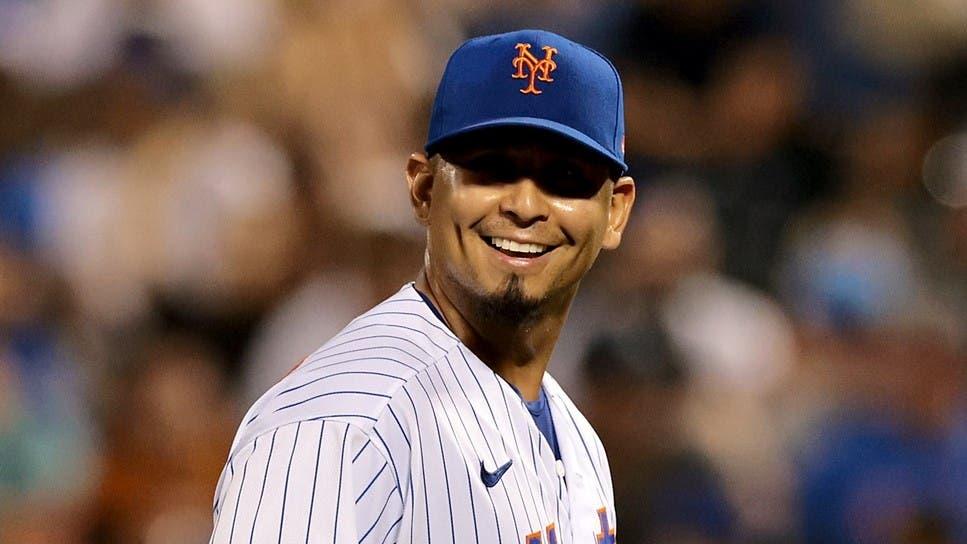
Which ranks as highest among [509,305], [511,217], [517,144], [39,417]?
[517,144]

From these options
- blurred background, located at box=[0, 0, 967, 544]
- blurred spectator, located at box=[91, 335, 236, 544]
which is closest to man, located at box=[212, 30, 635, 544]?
blurred spectator, located at box=[91, 335, 236, 544]

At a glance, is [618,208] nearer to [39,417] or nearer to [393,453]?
[393,453]

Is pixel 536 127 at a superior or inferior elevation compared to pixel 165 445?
superior

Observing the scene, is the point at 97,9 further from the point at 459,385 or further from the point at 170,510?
the point at 459,385

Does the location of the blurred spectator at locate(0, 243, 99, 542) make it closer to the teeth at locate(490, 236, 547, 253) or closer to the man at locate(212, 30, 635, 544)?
the man at locate(212, 30, 635, 544)

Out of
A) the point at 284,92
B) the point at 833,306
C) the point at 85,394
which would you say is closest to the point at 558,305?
the point at 85,394

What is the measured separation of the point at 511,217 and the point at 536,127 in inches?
6.2

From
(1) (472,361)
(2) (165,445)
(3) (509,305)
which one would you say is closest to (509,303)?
(3) (509,305)

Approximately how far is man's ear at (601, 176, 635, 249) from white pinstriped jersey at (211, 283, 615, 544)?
38cm

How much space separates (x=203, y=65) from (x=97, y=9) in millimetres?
435

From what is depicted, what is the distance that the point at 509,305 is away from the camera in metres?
2.37

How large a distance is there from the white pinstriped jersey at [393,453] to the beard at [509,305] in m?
0.08

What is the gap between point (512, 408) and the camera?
236 centimetres

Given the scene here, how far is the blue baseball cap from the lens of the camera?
228 centimetres
